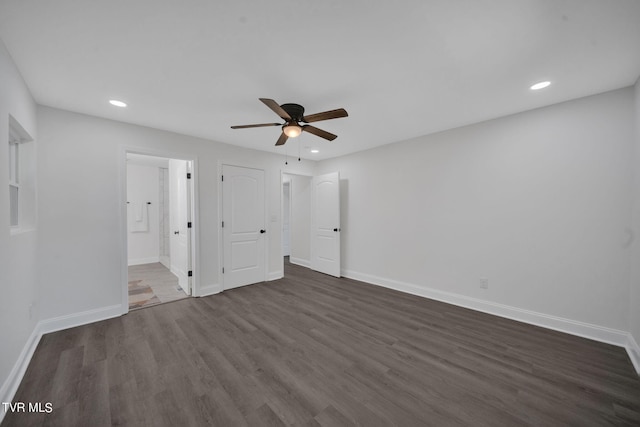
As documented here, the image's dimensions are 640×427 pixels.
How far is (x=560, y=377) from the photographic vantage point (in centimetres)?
197

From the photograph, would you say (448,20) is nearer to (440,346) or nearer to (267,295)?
(440,346)

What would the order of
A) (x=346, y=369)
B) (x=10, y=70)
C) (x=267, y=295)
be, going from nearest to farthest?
(x=10, y=70) < (x=346, y=369) < (x=267, y=295)

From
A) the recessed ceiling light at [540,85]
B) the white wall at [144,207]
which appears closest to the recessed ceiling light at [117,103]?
the white wall at [144,207]

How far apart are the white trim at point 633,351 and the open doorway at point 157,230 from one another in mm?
5044

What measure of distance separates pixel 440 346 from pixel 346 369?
40.5 inches

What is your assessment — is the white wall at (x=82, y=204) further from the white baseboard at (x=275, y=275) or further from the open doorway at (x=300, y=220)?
the open doorway at (x=300, y=220)

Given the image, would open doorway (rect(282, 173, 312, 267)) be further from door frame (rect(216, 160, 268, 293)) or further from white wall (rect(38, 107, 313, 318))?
white wall (rect(38, 107, 313, 318))

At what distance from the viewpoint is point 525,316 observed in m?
2.95

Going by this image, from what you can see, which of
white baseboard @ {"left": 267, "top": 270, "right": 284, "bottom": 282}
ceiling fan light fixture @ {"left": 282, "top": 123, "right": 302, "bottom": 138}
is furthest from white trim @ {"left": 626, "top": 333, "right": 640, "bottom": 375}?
white baseboard @ {"left": 267, "top": 270, "right": 284, "bottom": 282}

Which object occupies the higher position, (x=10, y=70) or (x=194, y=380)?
(x=10, y=70)

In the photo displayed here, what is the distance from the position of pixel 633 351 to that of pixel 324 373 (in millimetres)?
2769

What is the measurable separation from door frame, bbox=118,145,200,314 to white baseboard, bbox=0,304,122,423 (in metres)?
0.18

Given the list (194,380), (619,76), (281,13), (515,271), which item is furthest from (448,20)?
(194,380)

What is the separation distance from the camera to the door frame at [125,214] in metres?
3.16
